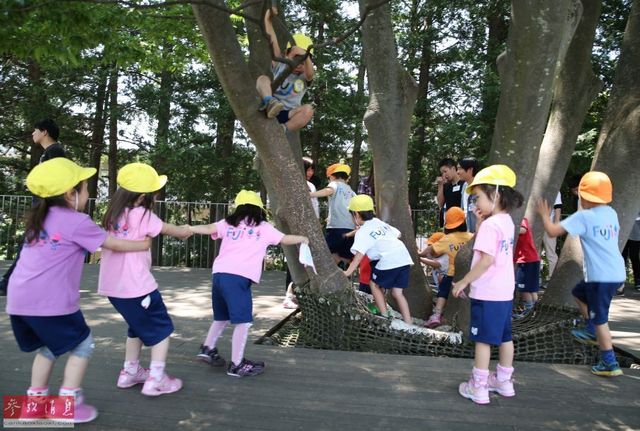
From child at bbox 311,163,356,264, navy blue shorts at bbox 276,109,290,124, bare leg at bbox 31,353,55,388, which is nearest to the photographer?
bare leg at bbox 31,353,55,388

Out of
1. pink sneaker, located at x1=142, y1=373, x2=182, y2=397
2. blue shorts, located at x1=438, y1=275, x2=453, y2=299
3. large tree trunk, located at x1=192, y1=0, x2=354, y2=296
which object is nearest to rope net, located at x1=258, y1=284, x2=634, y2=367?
large tree trunk, located at x1=192, y1=0, x2=354, y2=296

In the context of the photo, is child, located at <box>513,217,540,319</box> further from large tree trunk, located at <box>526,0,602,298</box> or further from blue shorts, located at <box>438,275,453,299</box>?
blue shorts, located at <box>438,275,453,299</box>

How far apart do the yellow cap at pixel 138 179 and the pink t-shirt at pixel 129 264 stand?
149 mm

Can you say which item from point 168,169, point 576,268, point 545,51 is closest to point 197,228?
point 545,51

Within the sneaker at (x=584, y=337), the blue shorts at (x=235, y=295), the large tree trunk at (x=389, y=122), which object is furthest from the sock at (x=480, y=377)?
the large tree trunk at (x=389, y=122)

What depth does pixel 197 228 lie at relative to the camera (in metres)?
3.88

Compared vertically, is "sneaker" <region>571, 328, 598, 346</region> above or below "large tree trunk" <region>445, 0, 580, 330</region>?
below

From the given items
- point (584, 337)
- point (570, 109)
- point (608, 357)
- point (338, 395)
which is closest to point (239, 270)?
point (338, 395)

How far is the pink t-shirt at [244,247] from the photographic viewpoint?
12.7ft

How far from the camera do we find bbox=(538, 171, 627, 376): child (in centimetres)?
401

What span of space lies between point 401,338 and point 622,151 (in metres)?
3.09

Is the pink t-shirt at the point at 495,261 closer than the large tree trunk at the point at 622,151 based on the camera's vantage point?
Yes

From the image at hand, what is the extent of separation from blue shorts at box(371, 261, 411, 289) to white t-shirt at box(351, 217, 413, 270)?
0.19ft

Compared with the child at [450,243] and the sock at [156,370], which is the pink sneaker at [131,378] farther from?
the child at [450,243]
